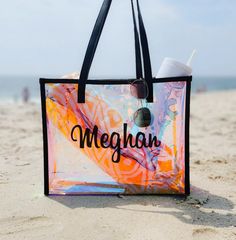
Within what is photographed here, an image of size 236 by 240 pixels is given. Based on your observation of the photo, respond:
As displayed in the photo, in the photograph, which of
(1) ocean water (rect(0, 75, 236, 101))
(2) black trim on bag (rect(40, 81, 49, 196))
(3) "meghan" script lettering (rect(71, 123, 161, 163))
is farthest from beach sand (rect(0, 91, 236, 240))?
(1) ocean water (rect(0, 75, 236, 101))

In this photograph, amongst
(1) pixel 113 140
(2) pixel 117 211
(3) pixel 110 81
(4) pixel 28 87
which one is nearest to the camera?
(2) pixel 117 211

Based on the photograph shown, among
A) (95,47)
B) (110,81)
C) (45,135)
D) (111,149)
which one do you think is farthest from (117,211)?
(95,47)

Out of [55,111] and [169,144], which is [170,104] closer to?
[169,144]

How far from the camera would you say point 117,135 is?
2574mm

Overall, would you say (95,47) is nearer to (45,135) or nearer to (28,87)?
(45,135)

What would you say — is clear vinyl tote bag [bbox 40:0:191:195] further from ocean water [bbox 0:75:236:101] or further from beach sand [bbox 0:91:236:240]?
ocean water [bbox 0:75:236:101]

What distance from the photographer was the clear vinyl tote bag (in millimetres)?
2477

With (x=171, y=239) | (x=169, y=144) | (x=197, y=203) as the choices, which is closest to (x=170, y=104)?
(x=169, y=144)

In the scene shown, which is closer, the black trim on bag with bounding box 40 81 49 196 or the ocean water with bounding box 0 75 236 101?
the black trim on bag with bounding box 40 81 49 196

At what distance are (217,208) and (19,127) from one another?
3.95 meters

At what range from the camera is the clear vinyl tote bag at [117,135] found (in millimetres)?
2477

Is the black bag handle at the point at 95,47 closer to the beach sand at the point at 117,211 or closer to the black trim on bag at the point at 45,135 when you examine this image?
the black trim on bag at the point at 45,135

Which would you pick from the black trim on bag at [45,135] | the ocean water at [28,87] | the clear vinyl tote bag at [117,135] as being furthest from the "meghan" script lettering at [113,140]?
the ocean water at [28,87]

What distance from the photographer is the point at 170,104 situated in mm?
2500
